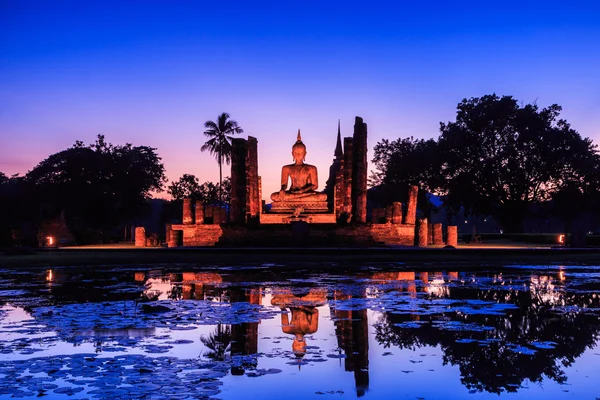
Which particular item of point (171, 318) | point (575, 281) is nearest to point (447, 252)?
point (575, 281)

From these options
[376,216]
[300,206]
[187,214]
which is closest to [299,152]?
[300,206]

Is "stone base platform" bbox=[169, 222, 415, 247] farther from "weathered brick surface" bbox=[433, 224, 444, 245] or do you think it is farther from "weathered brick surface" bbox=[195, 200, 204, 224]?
"weathered brick surface" bbox=[433, 224, 444, 245]

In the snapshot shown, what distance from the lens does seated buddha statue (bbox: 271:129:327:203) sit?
36.0 m

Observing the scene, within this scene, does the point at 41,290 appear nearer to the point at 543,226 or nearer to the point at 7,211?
the point at 7,211

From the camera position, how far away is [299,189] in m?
36.9

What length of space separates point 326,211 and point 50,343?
2822 cm

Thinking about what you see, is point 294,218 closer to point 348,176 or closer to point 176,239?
point 348,176

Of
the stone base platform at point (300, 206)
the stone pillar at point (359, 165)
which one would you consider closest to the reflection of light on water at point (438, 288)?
the stone pillar at point (359, 165)

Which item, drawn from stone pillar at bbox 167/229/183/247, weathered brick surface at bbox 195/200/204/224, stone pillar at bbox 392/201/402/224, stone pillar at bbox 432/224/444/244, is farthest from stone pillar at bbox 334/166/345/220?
stone pillar at bbox 167/229/183/247

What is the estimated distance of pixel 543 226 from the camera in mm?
89250

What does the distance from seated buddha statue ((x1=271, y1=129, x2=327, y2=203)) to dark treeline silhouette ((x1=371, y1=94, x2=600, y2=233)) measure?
18.2 metres

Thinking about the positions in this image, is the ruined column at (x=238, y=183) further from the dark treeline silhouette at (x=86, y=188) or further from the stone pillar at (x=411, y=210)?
the dark treeline silhouette at (x=86, y=188)

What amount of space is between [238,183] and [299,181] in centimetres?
498

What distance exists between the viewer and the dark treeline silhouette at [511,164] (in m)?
50.7
